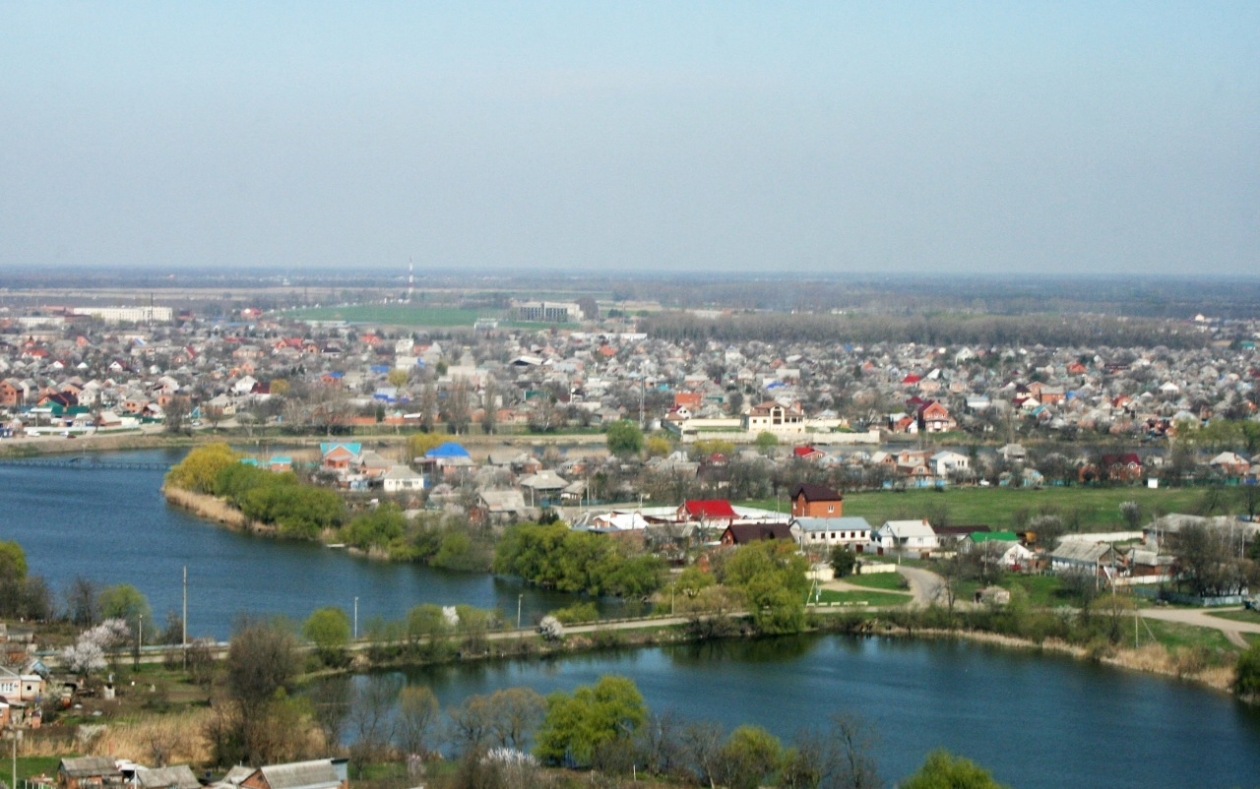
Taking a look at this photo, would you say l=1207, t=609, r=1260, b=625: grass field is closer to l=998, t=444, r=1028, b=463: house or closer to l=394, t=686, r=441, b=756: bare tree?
l=394, t=686, r=441, b=756: bare tree

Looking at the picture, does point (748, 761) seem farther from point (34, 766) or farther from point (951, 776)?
point (34, 766)

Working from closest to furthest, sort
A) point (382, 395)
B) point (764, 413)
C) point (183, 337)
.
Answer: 1. point (764, 413)
2. point (382, 395)
3. point (183, 337)

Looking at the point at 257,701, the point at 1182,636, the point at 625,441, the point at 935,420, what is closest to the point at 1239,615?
the point at 1182,636

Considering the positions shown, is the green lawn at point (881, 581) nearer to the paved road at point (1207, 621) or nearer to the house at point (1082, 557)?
the house at point (1082, 557)

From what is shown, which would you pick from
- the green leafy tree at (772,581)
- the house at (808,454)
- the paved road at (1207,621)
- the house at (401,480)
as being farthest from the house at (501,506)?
the paved road at (1207,621)

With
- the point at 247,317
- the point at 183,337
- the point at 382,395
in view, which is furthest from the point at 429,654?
the point at 247,317

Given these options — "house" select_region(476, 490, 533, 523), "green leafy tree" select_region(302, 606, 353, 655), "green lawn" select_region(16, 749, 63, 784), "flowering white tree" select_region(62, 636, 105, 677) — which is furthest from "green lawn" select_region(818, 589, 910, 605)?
"green lawn" select_region(16, 749, 63, 784)

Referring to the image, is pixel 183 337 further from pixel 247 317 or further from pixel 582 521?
pixel 582 521
